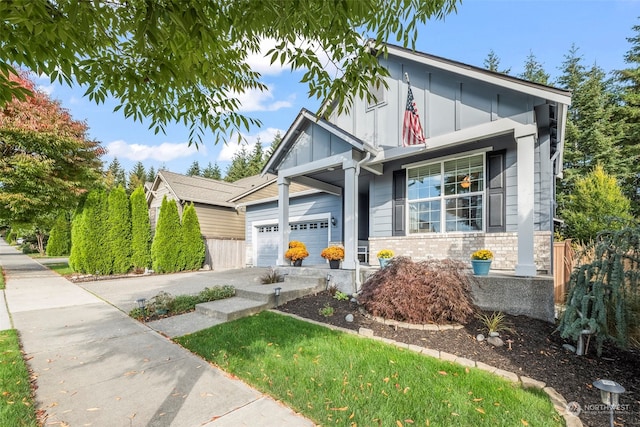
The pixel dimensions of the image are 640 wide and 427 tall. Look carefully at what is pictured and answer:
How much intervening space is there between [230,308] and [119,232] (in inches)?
387

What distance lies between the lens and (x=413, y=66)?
26.1ft

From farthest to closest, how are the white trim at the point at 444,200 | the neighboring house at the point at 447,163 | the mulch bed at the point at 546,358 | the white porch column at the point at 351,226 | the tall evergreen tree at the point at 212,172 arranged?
the tall evergreen tree at the point at 212,172 < the white porch column at the point at 351,226 < the white trim at the point at 444,200 < the neighboring house at the point at 447,163 < the mulch bed at the point at 546,358

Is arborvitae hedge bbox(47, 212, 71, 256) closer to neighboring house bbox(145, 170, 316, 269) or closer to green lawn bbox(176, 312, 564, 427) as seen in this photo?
neighboring house bbox(145, 170, 316, 269)

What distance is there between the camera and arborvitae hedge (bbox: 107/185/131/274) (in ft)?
42.2

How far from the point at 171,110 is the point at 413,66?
22.7 ft

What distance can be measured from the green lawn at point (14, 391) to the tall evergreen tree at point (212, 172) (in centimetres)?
4875

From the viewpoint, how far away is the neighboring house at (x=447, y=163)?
6109 mm

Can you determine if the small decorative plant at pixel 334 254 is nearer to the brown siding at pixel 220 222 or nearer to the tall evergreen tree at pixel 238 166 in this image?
the brown siding at pixel 220 222

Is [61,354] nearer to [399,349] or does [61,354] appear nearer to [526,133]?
[399,349]

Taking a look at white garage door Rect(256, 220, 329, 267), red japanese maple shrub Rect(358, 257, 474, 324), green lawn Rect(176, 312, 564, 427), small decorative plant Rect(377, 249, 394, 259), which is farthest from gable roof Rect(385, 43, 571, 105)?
white garage door Rect(256, 220, 329, 267)

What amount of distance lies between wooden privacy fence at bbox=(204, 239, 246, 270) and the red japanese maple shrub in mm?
12098

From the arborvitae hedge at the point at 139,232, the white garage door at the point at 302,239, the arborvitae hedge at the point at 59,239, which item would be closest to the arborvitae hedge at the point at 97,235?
the arborvitae hedge at the point at 139,232

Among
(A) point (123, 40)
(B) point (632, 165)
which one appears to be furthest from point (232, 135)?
(B) point (632, 165)

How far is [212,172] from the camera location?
51.1 meters
